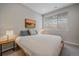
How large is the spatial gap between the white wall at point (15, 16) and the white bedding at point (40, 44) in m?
0.19

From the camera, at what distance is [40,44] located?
5.71 feet

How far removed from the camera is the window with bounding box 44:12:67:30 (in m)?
1.76

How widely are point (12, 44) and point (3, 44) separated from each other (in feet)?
0.46

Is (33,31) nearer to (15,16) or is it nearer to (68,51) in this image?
(15,16)

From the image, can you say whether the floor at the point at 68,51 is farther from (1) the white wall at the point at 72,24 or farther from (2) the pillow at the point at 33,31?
(2) the pillow at the point at 33,31

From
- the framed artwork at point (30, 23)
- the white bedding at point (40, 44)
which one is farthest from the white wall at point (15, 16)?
the white bedding at point (40, 44)

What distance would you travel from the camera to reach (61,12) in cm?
177

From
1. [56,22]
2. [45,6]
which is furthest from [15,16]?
[56,22]

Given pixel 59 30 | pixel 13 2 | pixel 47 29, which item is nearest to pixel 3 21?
pixel 13 2

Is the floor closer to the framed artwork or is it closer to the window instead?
the window

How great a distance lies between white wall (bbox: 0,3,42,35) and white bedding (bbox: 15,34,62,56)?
189 millimetres

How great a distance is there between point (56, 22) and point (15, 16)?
0.72m

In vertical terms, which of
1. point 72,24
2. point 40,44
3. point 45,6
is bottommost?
point 40,44

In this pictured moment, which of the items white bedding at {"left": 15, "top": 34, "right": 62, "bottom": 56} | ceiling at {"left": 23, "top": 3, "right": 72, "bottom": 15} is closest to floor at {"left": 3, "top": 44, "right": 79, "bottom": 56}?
white bedding at {"left": 15, "top": 34, "right": 62, "bottom": 56}
